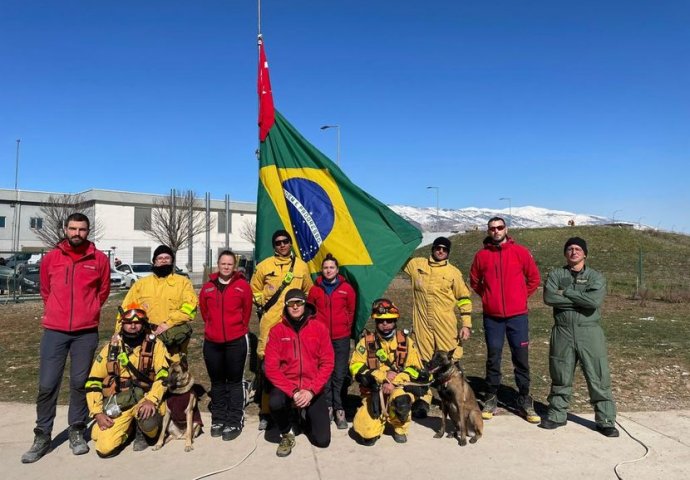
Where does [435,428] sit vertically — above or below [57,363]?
below

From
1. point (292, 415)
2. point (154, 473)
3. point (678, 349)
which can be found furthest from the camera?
point (678, 349)

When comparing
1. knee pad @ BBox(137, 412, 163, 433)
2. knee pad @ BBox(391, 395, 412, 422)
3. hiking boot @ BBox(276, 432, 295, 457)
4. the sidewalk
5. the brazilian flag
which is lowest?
the sidewalk

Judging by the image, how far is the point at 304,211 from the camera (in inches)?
243

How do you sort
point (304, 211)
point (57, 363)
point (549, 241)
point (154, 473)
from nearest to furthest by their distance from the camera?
point (154, 473) → point (57, 363) → point (304, 211) → point (549, 241)

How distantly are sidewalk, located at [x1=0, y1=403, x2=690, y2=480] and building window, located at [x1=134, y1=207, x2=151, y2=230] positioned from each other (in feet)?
147

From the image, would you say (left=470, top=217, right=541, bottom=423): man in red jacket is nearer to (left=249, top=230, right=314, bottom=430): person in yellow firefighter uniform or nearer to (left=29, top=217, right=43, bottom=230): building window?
(left=249, top=230, right=314, bottom=430): person in yellow firefighter uniform

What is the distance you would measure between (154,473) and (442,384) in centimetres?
277

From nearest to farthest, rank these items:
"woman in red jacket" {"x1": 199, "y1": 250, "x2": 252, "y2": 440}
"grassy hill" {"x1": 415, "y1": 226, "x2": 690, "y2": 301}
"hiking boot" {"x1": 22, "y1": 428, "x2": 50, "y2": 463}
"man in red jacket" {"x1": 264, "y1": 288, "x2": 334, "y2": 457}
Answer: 1. "hiking boot" {"x1": 22, "y1": 428, "x2": 50, "y2": 463}
2. "man in red jacket" {"x1": 264, "y1": 288, "x2": 334, "y2": 457}
3. "woman in red jacket" {"x1": 199, "y1": 250, "x2": 252, "y2": 440}
4. "grassy hill" {"x1": 415, "y1": 226, "x2": 690, "y2": 301}

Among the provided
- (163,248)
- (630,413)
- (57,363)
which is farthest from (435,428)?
(57,363)

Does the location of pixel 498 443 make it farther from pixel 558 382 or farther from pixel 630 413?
pixel 630 413

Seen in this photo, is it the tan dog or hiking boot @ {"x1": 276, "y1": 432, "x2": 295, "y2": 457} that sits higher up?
the tan dog

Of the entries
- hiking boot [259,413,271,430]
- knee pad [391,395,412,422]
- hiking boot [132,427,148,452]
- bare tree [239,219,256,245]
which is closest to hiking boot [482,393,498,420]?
knee pad [391,395,412,422]

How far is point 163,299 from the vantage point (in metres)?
5.02

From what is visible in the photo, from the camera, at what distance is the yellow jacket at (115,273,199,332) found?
4996mm
